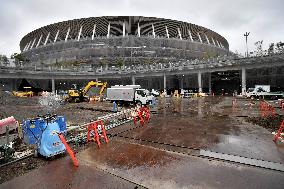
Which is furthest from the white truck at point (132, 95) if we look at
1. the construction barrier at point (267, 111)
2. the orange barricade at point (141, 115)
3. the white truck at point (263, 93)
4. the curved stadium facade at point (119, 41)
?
the curved stadium facade at point (119, 41)

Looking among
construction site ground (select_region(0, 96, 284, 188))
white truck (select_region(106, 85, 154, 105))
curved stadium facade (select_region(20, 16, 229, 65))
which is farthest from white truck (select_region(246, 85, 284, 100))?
curved stadium facade (select_region(20, 16, 229, 65))

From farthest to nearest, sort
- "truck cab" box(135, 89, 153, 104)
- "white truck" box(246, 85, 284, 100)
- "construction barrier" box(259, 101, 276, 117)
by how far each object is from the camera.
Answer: "white truck" box(246, 85, 284, 100)
"truck cab" box(135, 89, 153, 104)
"construction barrier" box(259, 101, 276, 117)

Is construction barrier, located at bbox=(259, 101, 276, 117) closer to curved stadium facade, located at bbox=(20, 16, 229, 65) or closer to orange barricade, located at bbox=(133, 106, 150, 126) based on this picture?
orange barricade, located at bbox=(133, 106, 150, 126)

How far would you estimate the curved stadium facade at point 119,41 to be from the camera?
7325 cm

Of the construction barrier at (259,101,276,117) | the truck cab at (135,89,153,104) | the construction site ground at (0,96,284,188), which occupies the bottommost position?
the construction site ground at (0,96,284,188)

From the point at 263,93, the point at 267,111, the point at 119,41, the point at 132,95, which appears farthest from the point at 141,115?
the point at 119,41

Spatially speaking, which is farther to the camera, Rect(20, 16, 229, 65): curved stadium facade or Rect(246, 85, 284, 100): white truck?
Rect(20, 16, 229, 65): curved stadium facade

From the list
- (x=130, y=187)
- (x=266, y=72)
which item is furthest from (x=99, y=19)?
(x=130, y=187)

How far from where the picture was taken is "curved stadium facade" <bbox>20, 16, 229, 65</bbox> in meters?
73.2

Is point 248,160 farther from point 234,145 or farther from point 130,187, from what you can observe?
point 130,187

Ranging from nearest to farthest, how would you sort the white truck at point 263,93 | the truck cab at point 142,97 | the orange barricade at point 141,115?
the orange barricade at point 141,115 < the truck cab at point 142,97 < the white truck at point 263,93

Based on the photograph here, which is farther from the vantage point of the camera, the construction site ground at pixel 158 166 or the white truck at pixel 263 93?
the white truck at pixel 263 93

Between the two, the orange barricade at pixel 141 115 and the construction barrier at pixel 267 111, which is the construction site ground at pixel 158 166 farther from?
the construction barrier at pixel 267 111

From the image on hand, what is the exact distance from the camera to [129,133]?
474 inches
